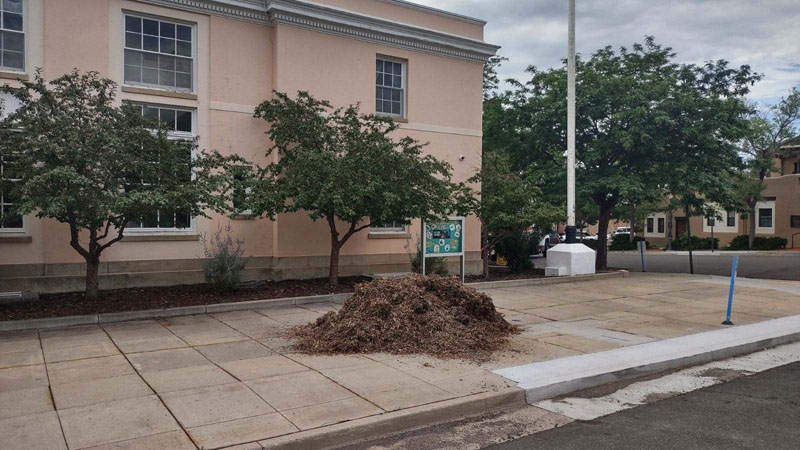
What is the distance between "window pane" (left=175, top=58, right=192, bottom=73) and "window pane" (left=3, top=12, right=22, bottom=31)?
10.3 ft

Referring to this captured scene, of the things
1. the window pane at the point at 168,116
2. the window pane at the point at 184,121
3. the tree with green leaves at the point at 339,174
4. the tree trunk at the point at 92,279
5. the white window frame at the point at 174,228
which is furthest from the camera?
the window pane at the point at 184,121

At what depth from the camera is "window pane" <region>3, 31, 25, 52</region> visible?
38.9 ft

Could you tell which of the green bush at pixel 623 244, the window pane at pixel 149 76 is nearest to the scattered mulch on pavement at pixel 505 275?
the window pane at pixel 149 76

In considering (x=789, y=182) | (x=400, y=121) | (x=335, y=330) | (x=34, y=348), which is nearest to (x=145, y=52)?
(x=400, y=121)

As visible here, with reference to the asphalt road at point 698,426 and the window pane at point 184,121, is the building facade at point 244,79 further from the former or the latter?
the asphalt road at point 698,426

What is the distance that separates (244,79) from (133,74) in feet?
8.44

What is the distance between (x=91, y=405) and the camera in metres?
5.48

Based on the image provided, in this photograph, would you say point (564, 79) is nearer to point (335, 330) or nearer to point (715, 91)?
point (715, 91)

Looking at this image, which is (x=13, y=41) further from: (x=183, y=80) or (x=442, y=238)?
(x=442, y=238)

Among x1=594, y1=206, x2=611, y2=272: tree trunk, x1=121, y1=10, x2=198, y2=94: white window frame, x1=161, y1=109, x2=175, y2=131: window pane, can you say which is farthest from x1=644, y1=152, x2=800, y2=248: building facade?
x1=161, y1=109, x2=175, y2=131: window pane

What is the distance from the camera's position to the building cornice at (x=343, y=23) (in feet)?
46.3

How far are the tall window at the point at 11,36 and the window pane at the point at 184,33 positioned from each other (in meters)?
3.22

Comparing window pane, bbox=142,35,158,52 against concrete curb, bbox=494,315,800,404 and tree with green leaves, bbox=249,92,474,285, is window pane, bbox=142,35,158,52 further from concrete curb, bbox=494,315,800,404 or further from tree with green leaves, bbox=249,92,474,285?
concrete curb, bbox=494,315,800,404

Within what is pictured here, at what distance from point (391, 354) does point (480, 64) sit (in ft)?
43.6
